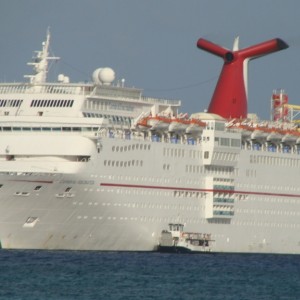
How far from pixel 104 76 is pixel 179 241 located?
37.1 ft

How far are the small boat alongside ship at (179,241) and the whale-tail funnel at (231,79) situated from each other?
15345 mm

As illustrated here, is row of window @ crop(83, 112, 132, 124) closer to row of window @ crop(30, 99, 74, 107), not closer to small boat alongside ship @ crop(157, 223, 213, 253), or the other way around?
row of window @ crop(30, 99, 74, 107)

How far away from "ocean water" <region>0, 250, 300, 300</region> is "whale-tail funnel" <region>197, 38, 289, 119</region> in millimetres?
17280

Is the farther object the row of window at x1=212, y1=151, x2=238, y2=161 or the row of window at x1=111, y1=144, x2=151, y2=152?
the row of window at x1=212, y1=151, x2=238, y2=161

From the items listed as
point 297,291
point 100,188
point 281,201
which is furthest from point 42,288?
point 281,201

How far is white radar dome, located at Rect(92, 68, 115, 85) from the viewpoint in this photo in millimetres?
108500

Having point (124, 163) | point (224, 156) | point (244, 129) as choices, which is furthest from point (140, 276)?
point (244, 129)

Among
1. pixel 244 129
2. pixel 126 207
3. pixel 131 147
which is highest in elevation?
pixel 244 129

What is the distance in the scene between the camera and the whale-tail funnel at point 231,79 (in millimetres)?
122250

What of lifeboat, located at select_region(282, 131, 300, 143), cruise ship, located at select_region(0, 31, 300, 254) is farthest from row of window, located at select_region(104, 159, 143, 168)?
lifeboat, located at select_region(282, 131, 300, 143)

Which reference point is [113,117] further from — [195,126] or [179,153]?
[195,126]

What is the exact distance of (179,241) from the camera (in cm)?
10731

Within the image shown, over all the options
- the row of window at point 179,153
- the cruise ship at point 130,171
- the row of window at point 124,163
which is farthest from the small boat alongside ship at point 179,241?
the row of window at point 124,163

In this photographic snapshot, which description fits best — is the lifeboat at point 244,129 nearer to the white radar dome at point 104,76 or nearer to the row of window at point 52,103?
A: the white radar dome at point 104,76
